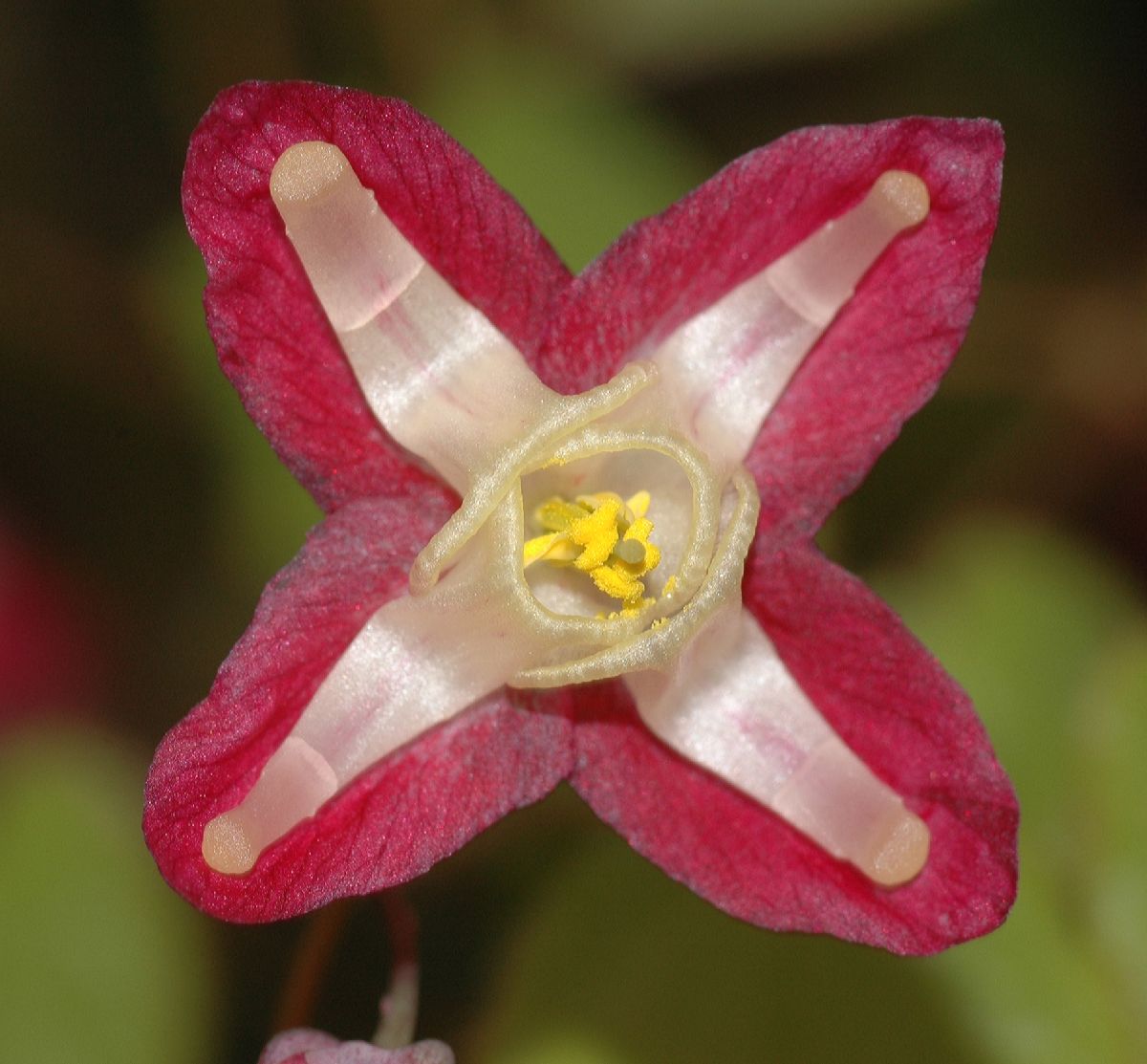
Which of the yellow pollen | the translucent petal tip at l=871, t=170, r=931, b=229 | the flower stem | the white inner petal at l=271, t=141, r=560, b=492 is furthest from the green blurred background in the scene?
the translucent petal tip at l=871, t=170, r=931, b=229

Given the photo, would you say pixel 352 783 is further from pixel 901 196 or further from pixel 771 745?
pixel 901 196

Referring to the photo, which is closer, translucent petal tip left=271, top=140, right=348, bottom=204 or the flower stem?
translucent petal tip left=271, top=140, right=348, bottom=204

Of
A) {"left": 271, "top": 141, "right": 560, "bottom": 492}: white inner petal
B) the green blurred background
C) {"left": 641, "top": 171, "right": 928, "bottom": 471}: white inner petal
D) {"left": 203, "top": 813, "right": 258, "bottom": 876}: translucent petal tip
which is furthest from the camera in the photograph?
the green blurred background

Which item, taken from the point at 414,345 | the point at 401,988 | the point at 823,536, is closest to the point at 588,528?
the point at 414,345

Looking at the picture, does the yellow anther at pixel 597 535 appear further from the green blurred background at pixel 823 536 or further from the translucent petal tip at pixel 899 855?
the green blurred background at pixel 823 536

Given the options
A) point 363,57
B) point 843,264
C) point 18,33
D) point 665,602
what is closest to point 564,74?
point 363,57

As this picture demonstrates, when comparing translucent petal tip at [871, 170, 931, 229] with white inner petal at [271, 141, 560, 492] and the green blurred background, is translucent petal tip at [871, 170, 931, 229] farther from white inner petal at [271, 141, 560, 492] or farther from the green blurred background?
the green blurred background

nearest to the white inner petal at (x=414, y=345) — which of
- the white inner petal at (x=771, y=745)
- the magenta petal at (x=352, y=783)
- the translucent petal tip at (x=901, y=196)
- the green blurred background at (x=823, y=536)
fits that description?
the magenta petal at (x=352, y=783)
